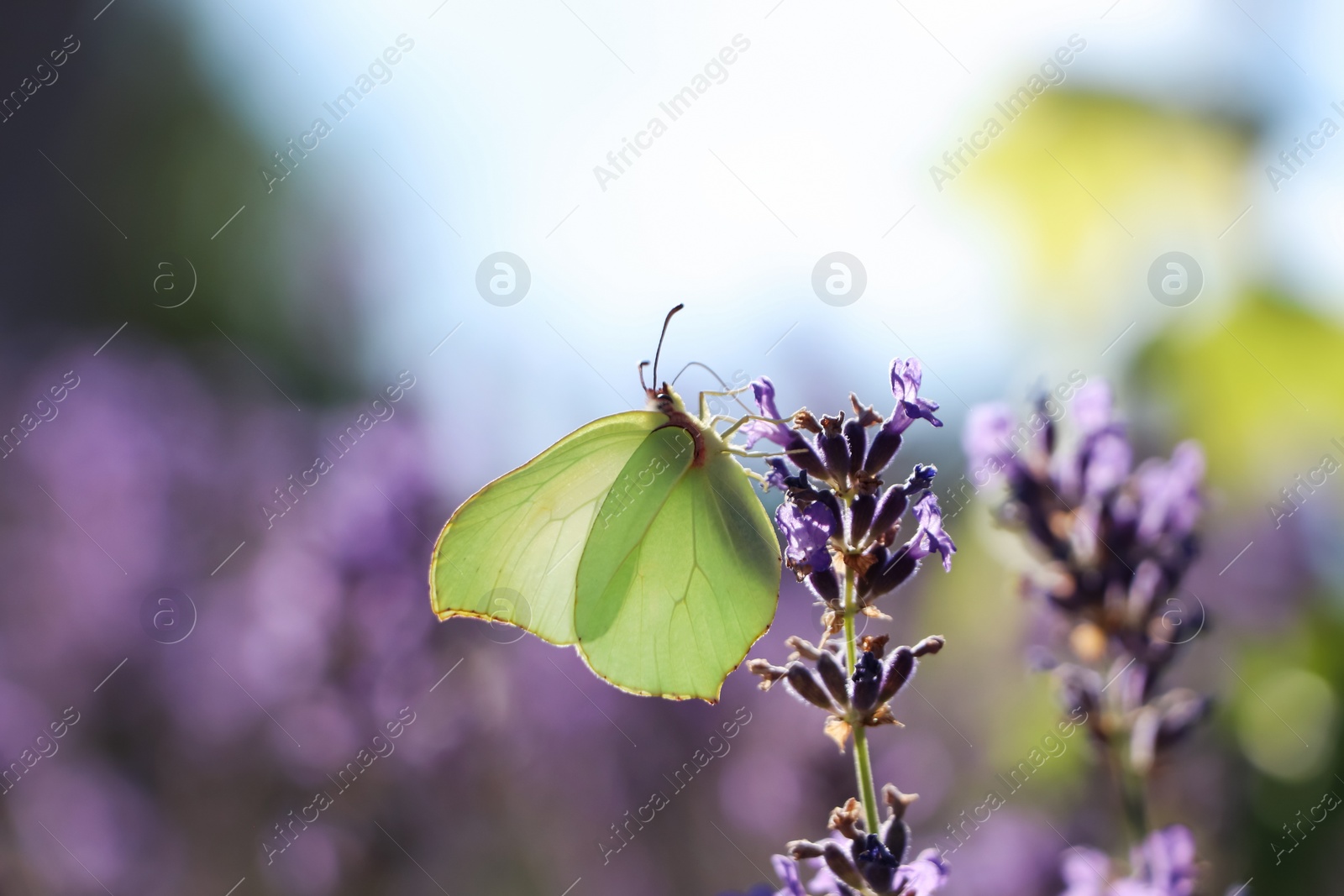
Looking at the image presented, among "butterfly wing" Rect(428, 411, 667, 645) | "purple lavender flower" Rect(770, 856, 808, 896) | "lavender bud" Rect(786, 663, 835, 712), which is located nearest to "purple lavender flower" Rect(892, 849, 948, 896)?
"purple lavender flower" Rect(770, 856, 808, 896)

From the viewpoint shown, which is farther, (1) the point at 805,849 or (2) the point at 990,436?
(2) the point at 990,436

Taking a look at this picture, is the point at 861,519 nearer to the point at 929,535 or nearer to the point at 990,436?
the point at 929,535

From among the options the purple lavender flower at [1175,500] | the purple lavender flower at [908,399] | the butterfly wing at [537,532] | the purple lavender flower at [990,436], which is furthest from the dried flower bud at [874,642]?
the purple lavender flower at [1175,500]

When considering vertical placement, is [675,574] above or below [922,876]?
above

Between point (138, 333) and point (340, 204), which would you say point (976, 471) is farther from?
point (340, 204)

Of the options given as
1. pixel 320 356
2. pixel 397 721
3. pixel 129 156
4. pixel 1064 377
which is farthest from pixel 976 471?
pixel 129 156

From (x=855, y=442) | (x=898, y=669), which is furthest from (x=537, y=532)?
(x=898, y=669)

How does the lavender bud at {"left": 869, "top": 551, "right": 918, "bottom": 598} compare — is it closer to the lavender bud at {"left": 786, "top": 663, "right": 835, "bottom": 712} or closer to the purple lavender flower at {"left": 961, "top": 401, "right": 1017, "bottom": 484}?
the lavender bud at {"left": 786, "top": 663, "right": 835, "bottom": 712}
